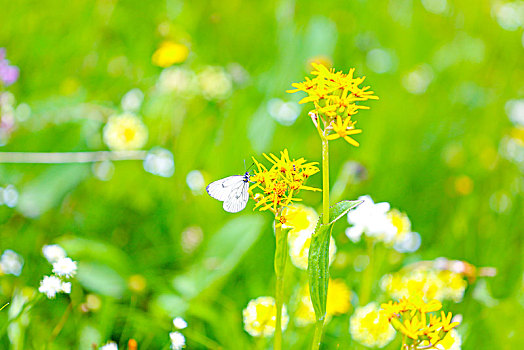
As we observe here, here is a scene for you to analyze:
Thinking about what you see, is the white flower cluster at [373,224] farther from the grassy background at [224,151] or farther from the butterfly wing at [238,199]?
the butterfly wing at [238,199]

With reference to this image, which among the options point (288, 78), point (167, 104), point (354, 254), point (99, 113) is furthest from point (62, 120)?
point (354, 254)

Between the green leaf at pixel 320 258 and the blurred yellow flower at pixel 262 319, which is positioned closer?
the green leaf at pixel 320 258

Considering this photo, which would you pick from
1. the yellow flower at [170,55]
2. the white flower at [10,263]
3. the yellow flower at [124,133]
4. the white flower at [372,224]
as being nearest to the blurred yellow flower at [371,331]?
the white flower at [372,224]

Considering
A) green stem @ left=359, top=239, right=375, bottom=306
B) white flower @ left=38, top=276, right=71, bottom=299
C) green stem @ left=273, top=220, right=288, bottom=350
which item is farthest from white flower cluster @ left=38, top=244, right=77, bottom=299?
green stem @ left=359, top=239, right=375, bottom=306

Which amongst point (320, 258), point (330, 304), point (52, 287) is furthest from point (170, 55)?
point (320, 258)

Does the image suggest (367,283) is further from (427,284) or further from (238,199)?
(238,199)

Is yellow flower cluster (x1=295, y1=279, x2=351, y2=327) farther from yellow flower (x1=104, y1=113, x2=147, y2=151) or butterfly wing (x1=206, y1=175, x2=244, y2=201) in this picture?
yellow flower (x1=104, y1=113, x2=147, y2=151)
